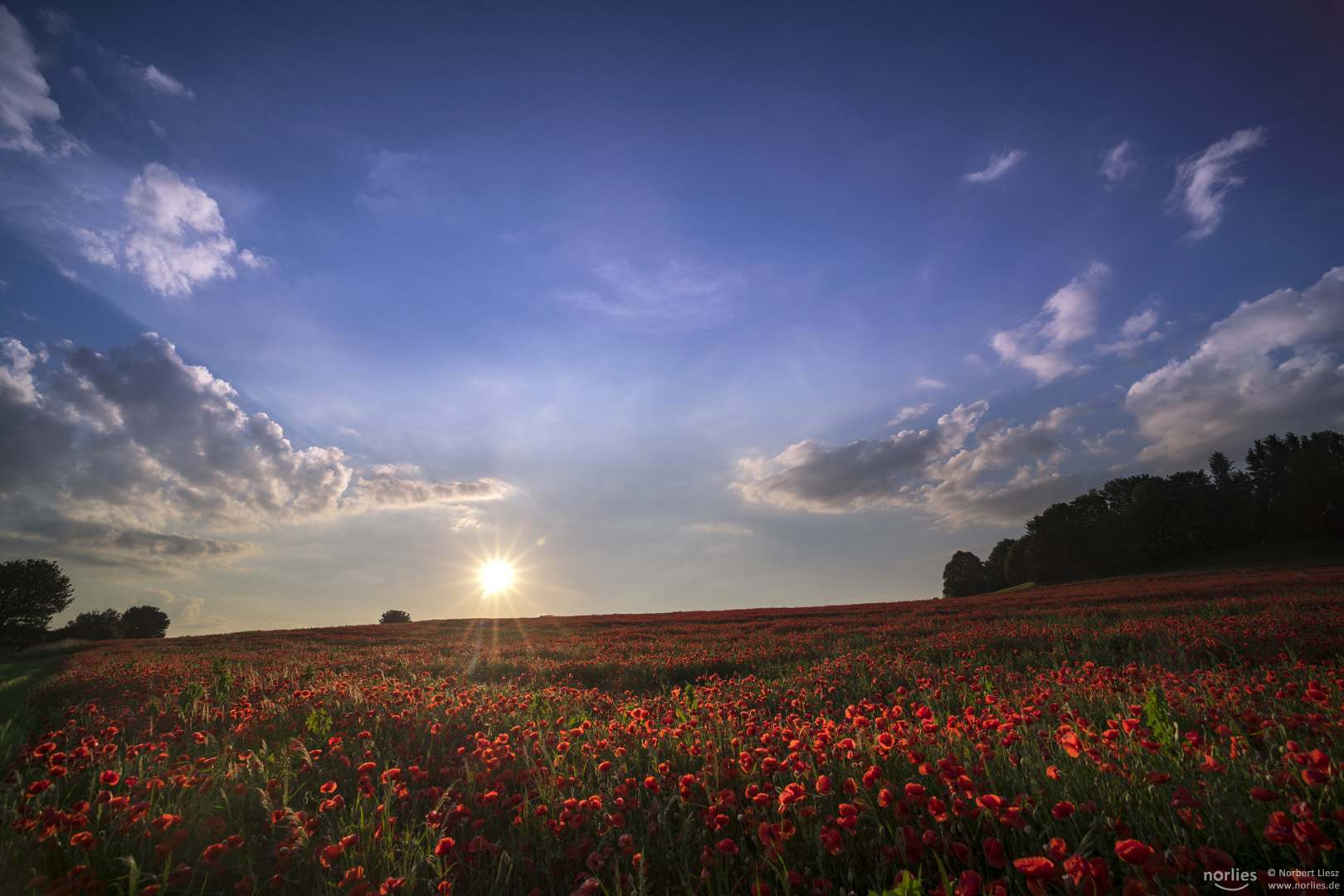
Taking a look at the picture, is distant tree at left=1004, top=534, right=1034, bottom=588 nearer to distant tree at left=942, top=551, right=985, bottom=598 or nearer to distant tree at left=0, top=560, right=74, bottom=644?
distant tree at left=942, top=551, right=985, bottom=598

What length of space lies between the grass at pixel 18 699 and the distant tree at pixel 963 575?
82768 mm

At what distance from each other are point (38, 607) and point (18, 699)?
183 feet

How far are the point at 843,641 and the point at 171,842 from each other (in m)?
13.9

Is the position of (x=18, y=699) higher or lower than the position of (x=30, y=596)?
lower

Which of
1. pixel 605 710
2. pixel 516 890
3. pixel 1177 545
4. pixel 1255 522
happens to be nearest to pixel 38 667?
pixel 605 710

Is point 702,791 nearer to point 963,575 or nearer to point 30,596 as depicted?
point 30,596

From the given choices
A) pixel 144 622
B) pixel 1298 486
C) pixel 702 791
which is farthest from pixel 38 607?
pixel 1298 486

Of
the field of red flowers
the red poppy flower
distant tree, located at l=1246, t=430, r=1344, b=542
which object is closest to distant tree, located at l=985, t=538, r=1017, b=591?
distant tree, located at l=1246, t=430, r=1344, b=542

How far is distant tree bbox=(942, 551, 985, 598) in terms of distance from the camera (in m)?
75.6

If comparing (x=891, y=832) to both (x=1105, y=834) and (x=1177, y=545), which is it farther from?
(x=1177, y=545)

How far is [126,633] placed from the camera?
2079 inches

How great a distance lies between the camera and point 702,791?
3.57 meters

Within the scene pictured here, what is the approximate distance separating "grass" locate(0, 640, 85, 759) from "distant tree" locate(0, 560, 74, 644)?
34.8 m

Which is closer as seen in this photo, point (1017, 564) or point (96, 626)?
point (96, 626)
